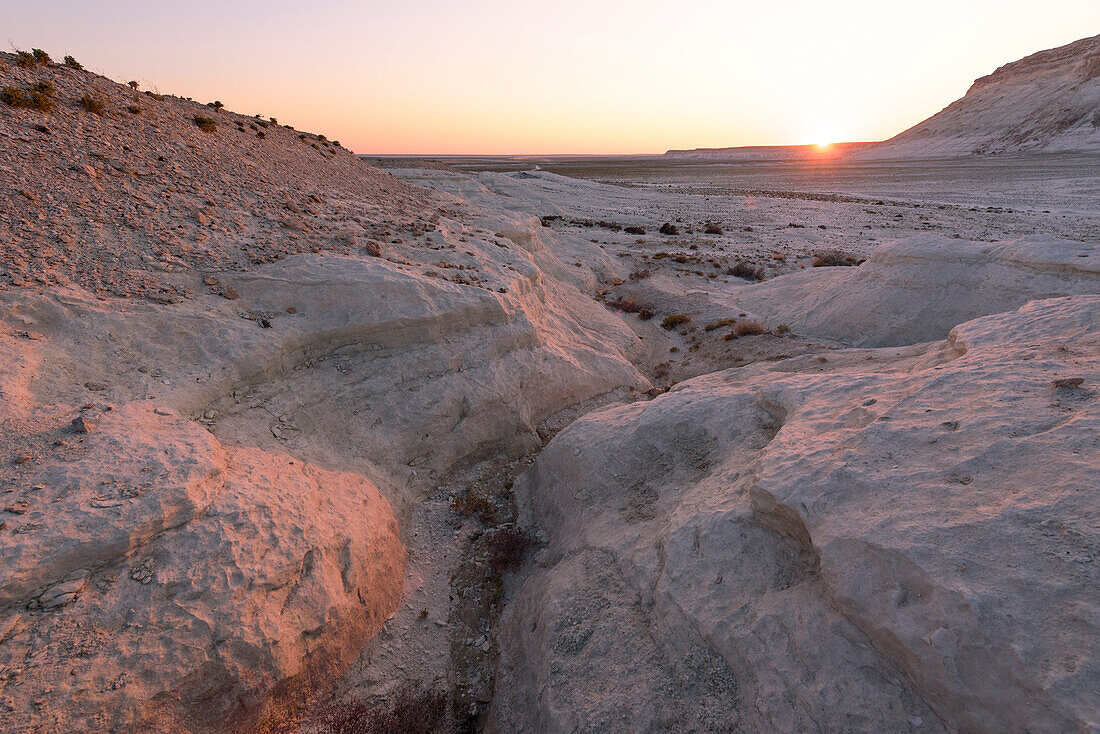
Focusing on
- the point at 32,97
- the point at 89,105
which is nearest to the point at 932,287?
the point at 89,105

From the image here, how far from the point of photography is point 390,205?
871 inches

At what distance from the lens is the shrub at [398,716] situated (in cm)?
730

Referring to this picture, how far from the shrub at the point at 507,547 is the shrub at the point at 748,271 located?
920 inches

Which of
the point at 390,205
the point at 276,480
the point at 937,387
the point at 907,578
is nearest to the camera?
the point at 907,578

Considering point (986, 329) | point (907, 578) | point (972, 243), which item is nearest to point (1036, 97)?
point (972, 243)

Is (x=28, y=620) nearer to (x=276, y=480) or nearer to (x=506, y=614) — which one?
(x=276, y=480)

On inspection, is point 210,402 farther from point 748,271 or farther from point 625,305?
point 748,271

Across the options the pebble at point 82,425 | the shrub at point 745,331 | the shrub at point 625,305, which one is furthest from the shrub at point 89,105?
the shrub at point 745,331

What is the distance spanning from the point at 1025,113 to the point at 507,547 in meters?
166

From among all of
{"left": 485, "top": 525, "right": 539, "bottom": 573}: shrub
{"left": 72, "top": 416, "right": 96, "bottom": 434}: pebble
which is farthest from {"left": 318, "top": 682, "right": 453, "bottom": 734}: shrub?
{"left": 72, "top": 416, "right": 96, "bottom": 434}: pebble

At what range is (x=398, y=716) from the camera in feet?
24.8

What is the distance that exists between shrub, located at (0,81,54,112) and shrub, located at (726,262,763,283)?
97.4 feet

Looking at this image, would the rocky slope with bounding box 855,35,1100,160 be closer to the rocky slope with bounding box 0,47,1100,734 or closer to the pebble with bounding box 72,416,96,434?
the rocky slope with bounding box 0,47,1100,734

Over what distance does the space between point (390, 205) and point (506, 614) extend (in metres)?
18.3
